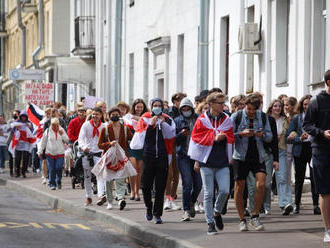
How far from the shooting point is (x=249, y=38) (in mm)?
22438

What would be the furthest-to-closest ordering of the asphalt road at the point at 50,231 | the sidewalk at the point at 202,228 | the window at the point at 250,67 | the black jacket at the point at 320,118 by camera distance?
the window at the point at 250,67 < the asphalt road at the point at 50,231 < the sidewalk at the point at 202,228 < the black jacket at the point at 320,118

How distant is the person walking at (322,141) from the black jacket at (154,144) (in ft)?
11.1

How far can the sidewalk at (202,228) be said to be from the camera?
1230 cm

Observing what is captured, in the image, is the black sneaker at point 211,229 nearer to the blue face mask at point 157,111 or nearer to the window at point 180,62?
the blue face mask at point 157,111

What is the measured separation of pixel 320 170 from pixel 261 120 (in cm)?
189

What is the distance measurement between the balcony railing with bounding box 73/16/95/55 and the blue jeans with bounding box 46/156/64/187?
16.6 meters

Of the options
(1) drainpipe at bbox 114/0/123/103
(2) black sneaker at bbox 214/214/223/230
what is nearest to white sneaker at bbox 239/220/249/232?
(2) black sneaker at bbox 214/214/223/230

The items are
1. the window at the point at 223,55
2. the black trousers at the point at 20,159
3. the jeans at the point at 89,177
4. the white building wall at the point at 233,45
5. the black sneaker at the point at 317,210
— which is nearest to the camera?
the black sneaker at the point at 317,210

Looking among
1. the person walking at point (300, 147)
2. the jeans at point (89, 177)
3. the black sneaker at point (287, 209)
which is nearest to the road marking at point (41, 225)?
the jeans at point (89, 177)

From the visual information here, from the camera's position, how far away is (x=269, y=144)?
13.8 m

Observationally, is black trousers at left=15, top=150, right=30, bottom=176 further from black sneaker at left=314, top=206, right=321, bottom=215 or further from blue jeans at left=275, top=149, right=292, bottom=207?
black sneaker at left=314, top=206, right=321, bottom=215

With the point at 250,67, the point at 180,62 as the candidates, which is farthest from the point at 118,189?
the point at 180,62

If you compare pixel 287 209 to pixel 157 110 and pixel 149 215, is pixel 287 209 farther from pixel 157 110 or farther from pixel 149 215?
pixel 157 110

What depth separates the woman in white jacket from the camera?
915 inches
